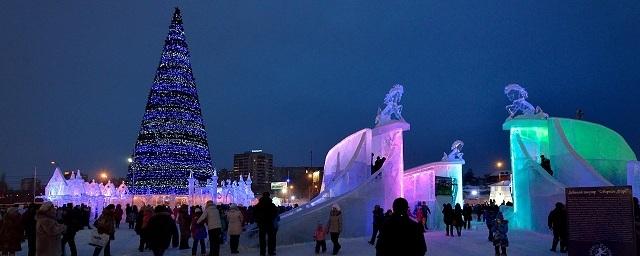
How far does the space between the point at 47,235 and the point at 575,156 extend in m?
20.0

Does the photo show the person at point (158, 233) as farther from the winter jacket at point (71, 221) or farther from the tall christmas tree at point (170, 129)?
the tall christmas tree at point (170, 129)

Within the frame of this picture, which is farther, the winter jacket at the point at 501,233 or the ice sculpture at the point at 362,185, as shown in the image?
the ice sculpture at the point at 362,185

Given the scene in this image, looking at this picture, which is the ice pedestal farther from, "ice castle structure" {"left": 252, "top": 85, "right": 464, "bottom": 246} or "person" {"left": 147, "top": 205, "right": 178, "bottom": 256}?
"person" {"left": 147, "top": 205, "right": 178, "bottom": 256}

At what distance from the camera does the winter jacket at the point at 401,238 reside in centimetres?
591

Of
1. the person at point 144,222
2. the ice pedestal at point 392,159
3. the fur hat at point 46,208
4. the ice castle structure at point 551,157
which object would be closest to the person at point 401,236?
the fur hat at point 46,208

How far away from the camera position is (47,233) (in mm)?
9602

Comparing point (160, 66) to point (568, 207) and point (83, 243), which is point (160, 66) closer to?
point (83, 243)

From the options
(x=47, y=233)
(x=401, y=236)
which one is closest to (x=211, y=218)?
→ (x=47, y=233)

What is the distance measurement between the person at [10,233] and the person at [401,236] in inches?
357

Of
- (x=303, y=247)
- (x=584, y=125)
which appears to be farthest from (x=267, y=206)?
(x=584, y=125)

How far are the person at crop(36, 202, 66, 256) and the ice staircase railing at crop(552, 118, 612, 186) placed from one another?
18.3 m

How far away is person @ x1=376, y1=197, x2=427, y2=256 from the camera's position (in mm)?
5910

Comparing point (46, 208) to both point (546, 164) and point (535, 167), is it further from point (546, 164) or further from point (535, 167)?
point (546, 164)

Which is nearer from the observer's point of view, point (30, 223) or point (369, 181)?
point (30, 223)
